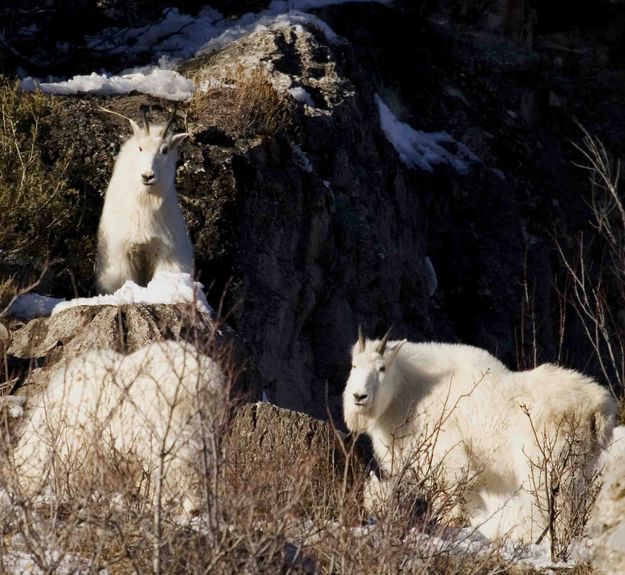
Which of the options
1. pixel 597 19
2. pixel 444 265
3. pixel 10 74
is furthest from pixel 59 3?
pixel 597 19

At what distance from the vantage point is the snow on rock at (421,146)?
1717 centimetres

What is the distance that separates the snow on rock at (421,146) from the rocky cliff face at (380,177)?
92 millimetres

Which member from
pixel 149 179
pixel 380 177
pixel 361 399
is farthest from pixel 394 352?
pixel 380 177

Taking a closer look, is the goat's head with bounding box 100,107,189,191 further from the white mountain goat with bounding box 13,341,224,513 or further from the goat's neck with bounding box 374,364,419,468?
the white mountain goat with bounding box 13,341,224,513

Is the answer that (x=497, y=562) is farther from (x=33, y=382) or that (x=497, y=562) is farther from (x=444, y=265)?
(x=444, y=265)

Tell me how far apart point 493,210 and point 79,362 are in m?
11.0

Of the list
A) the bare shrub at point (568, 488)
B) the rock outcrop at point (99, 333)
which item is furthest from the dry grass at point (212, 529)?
the rock outcrop at point (99, 333)

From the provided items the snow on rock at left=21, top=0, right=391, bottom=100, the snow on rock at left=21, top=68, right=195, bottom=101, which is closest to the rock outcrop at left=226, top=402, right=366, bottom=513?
the snow on rock at left=21, top=68, right=195, bottom=101

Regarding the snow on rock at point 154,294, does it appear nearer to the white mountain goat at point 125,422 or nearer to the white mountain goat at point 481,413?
the white mountain goat at point 481,413

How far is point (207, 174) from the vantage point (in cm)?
1261

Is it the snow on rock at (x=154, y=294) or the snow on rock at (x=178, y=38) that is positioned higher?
the snow on rock at (x=154, y=294)

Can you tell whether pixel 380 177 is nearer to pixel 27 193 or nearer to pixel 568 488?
pixel 27 193

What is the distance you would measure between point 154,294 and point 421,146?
29.5ft

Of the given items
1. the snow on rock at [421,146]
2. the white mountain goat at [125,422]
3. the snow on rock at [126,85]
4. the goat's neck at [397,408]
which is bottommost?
the snow on rock at [421,146]
